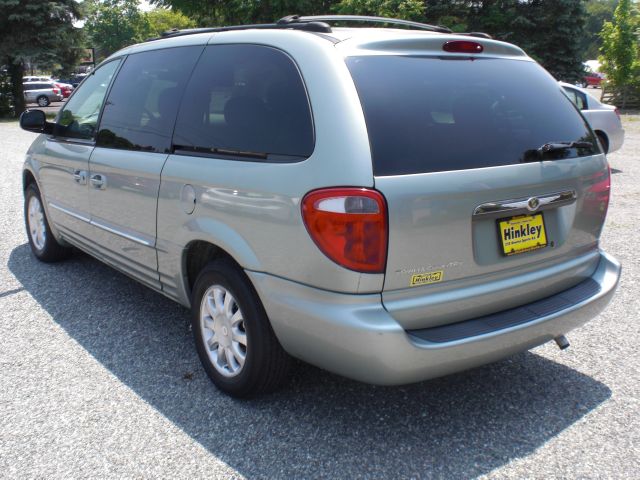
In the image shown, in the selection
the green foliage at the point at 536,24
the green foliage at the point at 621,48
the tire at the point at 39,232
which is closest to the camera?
the tire at the point at 39,232

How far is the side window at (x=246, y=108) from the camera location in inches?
108

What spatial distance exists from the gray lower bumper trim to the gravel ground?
56 centimetres

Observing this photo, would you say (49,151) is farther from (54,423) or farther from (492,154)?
(492,154)

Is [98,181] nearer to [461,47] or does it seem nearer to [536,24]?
[461,47]

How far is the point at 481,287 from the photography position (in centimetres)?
272

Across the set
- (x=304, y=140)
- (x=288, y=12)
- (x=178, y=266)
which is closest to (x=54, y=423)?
(x=178, y=266)

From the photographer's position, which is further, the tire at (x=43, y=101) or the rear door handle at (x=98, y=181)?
the tire at (x=43, y=101)

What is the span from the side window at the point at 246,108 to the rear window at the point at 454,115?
1.05 feet

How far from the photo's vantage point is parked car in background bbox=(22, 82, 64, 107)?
37.8m

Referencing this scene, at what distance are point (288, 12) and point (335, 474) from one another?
22239mm

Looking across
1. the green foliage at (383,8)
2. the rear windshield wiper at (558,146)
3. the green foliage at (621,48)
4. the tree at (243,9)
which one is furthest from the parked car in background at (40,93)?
the rear windshield wiper at (558,146)

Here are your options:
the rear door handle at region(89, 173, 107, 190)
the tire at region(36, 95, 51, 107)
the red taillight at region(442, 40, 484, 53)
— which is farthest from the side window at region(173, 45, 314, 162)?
the tire at region(36, 95, 51, 107)

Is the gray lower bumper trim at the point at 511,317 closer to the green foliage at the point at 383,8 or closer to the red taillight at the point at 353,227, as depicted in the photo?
the red taillight at the point at 353,227

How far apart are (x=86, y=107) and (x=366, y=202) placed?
303 centimetres
